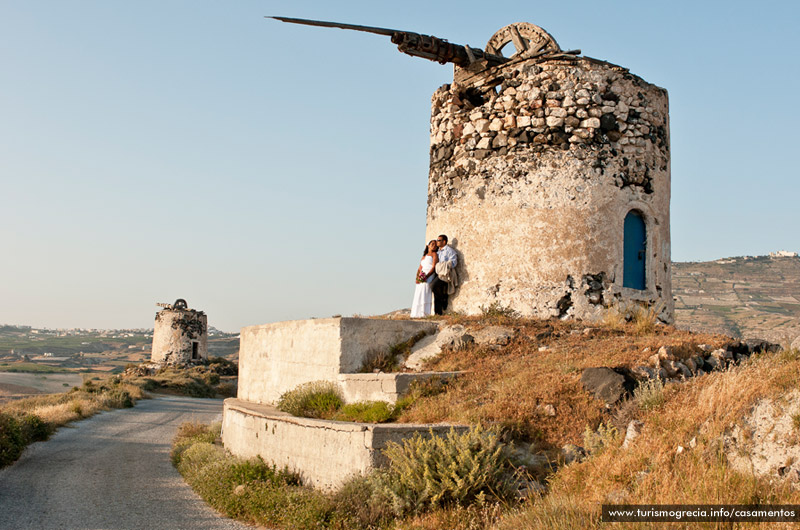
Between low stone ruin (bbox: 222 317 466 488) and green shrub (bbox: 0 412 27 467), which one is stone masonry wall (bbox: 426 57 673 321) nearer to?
low stone ruin (bbox: 222 317 466 488)

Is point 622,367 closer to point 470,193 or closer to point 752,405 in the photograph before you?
point 752,405

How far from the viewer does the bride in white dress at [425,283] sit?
40.1ft

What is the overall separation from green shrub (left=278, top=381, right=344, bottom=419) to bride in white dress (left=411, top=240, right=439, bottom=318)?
3.67 meters

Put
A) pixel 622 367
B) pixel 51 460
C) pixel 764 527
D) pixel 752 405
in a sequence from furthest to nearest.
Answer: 1. pixel 51 460
2. pixel 622 367
3. pixel 752 405
4. pixel 764 527

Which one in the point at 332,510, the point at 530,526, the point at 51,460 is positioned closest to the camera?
the point at 530,526

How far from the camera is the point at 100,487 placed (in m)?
9.54

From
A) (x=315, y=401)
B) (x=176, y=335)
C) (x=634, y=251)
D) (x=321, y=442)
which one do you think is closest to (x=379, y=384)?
(x=315, y=401)

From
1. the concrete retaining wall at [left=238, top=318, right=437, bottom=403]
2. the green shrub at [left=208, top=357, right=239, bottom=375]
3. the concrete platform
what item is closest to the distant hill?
the green shrub at [left=208, top=357, right=239, bottom=375]

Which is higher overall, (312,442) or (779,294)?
(779,294)

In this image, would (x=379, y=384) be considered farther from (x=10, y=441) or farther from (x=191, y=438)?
(x=10, y=441)

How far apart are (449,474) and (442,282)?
6.89 m

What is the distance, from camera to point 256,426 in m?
8.88

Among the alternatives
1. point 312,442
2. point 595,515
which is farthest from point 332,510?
point 595,515

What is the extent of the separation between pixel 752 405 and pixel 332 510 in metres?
3.98
